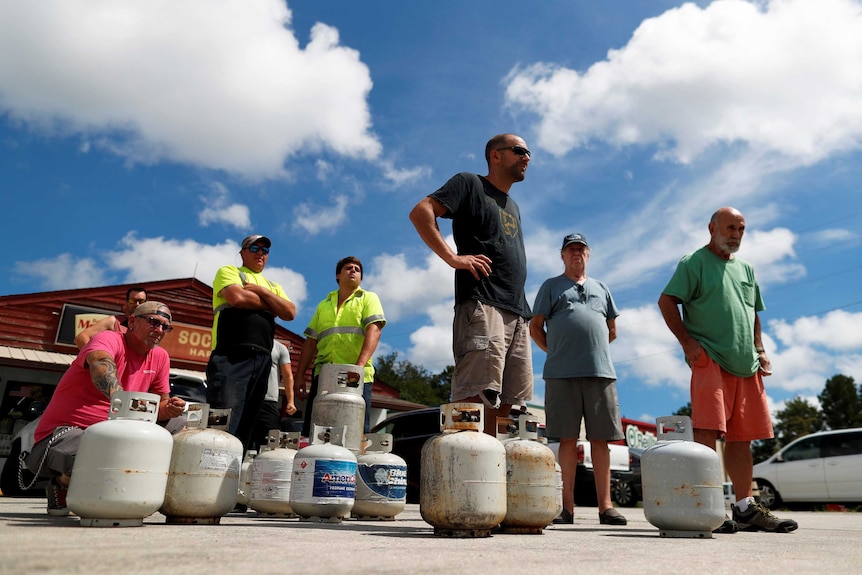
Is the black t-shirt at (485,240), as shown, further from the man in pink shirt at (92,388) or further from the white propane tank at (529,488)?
the man in pink shirt at (92,388)

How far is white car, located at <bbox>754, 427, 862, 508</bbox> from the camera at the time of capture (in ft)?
42.8

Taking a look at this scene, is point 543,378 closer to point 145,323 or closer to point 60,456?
point 145,323

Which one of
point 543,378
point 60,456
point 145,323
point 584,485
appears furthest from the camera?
point 584,485

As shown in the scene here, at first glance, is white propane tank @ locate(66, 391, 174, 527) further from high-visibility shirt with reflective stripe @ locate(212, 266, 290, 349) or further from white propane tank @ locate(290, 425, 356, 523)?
high-visibility shirt with reflective stripe @ locate(212, 266, 290, 349)

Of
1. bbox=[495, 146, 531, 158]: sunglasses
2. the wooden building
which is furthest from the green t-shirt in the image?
the wooden building

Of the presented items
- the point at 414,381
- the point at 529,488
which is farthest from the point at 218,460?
the point at 414,381

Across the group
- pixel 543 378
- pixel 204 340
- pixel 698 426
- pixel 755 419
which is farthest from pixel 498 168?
pixel 204 340

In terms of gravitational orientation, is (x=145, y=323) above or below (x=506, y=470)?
above

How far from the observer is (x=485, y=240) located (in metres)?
3.85

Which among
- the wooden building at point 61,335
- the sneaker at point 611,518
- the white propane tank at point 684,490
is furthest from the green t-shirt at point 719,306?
the wooden building at point 61,335

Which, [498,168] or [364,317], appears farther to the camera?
[364,317]

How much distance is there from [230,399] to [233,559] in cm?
268

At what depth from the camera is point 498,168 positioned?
4137 millimetres

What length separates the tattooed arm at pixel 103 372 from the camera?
3.25 meters
